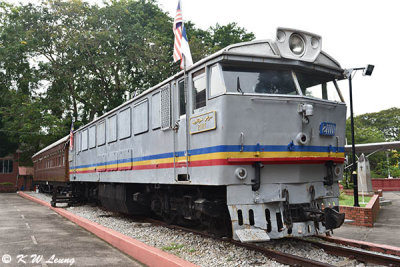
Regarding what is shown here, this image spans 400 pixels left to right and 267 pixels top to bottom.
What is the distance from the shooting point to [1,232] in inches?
413

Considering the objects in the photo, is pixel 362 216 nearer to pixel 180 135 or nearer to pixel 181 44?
pixel 180 135

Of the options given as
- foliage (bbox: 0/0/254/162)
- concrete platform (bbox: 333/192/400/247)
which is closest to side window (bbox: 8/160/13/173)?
foliage (bbox: 0/0/254/162)

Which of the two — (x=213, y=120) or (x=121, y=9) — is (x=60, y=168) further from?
Answer: (x=213, y=120)

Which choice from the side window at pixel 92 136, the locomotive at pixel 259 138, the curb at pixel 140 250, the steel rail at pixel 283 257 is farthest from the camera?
the side window at pixel 92 136

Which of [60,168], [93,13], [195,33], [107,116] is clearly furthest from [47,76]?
[107,116]

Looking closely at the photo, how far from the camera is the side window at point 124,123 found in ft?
36.3

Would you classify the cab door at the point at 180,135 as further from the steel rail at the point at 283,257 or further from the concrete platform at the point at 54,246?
the concrete platform at the point at 54,246

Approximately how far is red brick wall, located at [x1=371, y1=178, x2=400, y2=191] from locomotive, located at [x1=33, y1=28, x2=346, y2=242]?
85.5ft

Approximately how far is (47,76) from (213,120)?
27009 millimetres

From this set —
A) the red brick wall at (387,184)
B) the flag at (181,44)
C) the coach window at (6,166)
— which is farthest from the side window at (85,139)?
the coach window at (6,166)

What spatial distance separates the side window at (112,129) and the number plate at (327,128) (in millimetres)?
6954

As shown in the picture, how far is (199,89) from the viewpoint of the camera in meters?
7.31

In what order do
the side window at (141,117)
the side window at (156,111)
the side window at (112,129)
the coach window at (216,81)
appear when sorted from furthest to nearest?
the side window at (112,129)
the side window at (141,117)
the side window at (156,111)
the coach window at (216,81)

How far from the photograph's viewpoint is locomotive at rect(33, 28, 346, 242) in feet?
21.2
